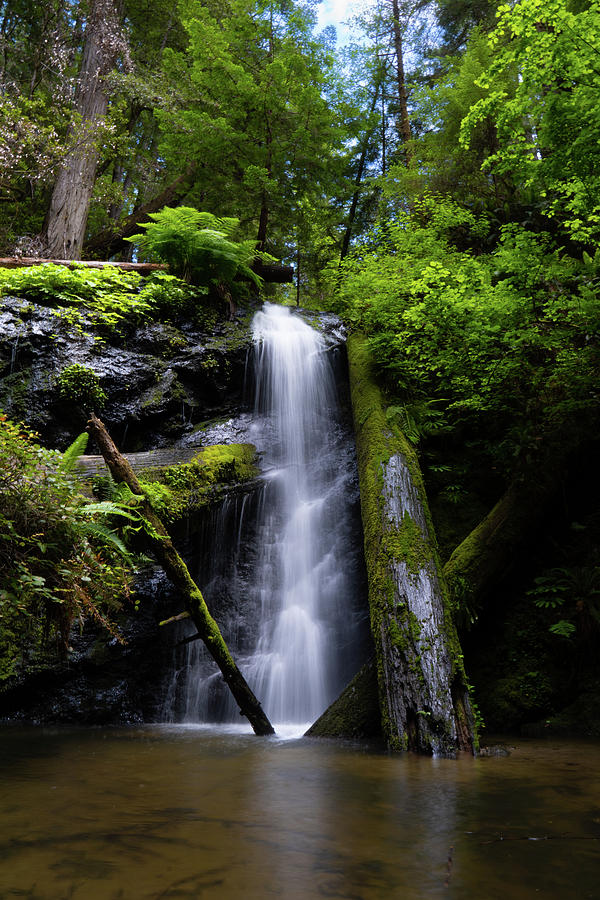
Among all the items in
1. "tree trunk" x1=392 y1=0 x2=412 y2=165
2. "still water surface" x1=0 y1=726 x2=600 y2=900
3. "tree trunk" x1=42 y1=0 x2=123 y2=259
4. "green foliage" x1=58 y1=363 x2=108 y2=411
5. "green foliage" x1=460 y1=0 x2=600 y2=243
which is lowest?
"still water surface" x1=0 y1=726 x2=600 y2=900

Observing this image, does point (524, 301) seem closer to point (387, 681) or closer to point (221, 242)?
point (387, 681)

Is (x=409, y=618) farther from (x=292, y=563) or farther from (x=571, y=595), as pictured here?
(x=292, y=563)

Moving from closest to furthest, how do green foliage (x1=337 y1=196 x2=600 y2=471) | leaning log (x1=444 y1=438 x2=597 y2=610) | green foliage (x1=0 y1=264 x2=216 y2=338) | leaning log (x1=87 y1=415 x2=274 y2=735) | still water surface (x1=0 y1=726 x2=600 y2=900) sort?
still water surface (x1=0 y1=726 x2=600 y2=900), leaning log (x1=87 y1=415 x2=274 y2=735), green foliage (x1=337 y1=196 x2=600 y2=471), leaning log (x1=444 y1=438 x2=597 y2=610), green foliage (x1=0 y1=264 x2=216 y2=338)

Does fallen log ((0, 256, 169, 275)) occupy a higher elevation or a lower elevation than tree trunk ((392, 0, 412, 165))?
lower

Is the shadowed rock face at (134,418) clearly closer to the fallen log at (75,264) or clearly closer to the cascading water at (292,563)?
the cascading water at (292,563)

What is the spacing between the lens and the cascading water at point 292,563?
6266 mm

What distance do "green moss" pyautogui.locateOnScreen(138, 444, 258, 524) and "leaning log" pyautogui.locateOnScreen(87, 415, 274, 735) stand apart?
1.06 ft

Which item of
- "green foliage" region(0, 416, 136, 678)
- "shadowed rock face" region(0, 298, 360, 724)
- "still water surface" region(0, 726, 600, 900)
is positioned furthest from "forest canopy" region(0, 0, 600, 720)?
"green foliage" region(0, 416, 136, 678)

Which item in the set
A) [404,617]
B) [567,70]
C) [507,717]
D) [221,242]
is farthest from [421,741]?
[221,242]

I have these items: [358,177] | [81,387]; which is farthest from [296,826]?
[358,177]

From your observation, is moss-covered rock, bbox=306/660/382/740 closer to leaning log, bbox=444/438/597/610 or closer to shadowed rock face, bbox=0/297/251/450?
leaning log, bbox=444/438/597/610

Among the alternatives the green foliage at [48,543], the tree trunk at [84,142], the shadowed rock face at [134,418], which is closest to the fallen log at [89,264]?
the tree trunk at [84,142]

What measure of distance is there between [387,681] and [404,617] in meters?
0.56

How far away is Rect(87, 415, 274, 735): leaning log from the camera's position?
4910mm
